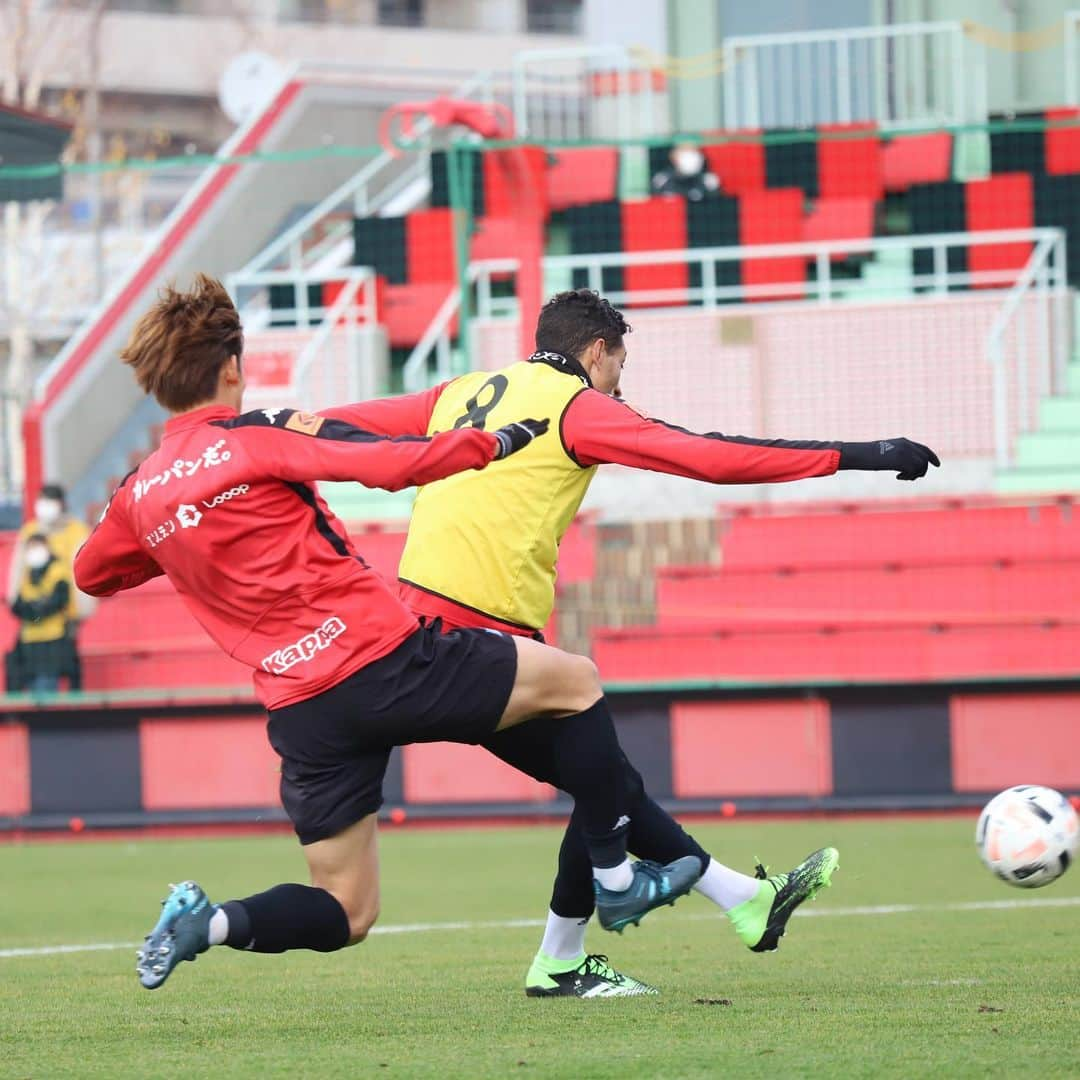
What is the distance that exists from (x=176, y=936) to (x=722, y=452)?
1.86 meters

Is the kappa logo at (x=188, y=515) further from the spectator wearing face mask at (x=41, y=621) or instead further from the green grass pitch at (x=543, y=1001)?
the spectator wearing face mask at (x=41, y=621)

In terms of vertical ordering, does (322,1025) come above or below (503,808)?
above

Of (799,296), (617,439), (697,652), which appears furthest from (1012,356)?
(617,439)

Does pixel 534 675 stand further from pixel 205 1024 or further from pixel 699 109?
pixel 699 109

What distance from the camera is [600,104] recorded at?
2234cm

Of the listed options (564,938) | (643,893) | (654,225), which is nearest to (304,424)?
(643,893)

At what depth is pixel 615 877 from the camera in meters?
5.91

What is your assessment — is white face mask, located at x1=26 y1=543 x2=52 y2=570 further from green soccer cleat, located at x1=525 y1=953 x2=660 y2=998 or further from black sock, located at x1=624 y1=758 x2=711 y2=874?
black sock, located at x1=624 y1=758 x2=711 y2=874

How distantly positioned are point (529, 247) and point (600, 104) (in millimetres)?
8719

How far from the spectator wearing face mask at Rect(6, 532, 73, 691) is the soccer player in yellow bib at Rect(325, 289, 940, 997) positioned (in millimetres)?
8273

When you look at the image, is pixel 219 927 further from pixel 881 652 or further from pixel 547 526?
pixel 881 652

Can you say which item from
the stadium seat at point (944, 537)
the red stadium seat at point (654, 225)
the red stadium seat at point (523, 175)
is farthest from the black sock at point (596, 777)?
the red stadium seat at point (654, 225)

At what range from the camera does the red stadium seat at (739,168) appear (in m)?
20.5

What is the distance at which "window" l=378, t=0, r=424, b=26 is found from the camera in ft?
172
